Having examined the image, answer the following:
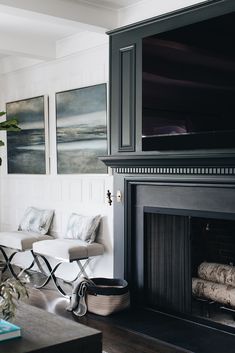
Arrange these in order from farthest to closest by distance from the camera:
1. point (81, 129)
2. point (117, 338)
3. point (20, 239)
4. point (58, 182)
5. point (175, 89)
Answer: point (58, 182)
point (20, 239)
point (81, 129)
point (175, 89)
point (117, 338)

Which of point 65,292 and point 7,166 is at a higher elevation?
point 7,166

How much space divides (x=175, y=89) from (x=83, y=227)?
1.81 metres

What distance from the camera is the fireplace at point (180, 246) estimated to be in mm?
3689

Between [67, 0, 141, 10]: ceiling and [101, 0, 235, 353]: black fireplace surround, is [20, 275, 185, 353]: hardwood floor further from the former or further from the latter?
[67, 0, 141, 10]: ceiling

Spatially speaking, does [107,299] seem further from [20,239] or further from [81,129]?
[81,129]

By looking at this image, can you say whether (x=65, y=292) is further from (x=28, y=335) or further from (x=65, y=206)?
(x=28, y=335)

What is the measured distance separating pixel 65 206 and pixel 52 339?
301cm

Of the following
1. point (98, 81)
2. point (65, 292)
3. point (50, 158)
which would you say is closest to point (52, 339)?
point (65, 292)

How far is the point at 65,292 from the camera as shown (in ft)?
16.1

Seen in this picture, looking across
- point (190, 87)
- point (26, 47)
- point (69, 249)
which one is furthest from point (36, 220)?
point (190, 87)

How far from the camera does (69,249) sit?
4566mm

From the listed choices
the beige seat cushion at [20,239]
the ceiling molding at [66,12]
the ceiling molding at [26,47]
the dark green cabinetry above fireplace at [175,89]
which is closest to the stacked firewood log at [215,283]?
the dark green cabinetry above fireplace at [175,89]

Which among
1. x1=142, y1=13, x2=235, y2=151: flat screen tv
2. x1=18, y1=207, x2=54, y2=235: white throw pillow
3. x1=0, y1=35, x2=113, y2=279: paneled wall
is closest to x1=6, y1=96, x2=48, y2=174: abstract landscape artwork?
x1=0, y1=35, x2=113, y2=279: paneled wall

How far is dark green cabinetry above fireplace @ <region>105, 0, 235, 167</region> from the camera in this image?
3.38 m
